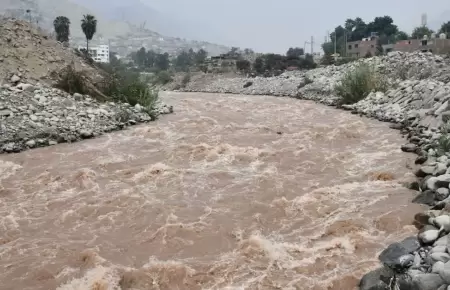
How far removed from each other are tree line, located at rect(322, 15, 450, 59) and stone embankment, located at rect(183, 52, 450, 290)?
28448mm

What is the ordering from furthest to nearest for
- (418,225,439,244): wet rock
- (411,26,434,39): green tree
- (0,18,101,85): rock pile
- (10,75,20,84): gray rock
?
(411,26,434,39): green tree → (0,18,101,85): rock pile → (10,75,20,84): gray rock → (418,225,439,244): wet rock

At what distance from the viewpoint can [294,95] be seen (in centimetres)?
2550

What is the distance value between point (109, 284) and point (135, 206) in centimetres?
243

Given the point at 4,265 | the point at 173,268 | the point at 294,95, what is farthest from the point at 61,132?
the point at 294,95

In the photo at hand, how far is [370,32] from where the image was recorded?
6116 cm

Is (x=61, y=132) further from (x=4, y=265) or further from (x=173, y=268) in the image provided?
(x=173, y=268)

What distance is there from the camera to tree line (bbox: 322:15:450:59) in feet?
175

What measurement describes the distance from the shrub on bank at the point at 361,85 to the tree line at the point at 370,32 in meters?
33.1

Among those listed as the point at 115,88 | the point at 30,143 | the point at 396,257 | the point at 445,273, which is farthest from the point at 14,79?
the point at 445,273

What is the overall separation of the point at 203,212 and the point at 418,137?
6.24 m

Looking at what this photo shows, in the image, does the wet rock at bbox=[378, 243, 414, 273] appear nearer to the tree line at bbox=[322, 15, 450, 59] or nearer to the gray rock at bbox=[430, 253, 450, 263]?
the gray rock at bbox=[430, 253, 450, 263]

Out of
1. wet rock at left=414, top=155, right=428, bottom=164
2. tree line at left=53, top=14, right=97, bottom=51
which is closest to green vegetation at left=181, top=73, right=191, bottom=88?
tree line at left=53, top=14, right=97, bottom=51

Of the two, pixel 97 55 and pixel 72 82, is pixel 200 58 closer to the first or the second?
pixel 97 55

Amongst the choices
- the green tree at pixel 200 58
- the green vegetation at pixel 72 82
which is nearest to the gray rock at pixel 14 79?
the green vegetation at pixel 72 82
